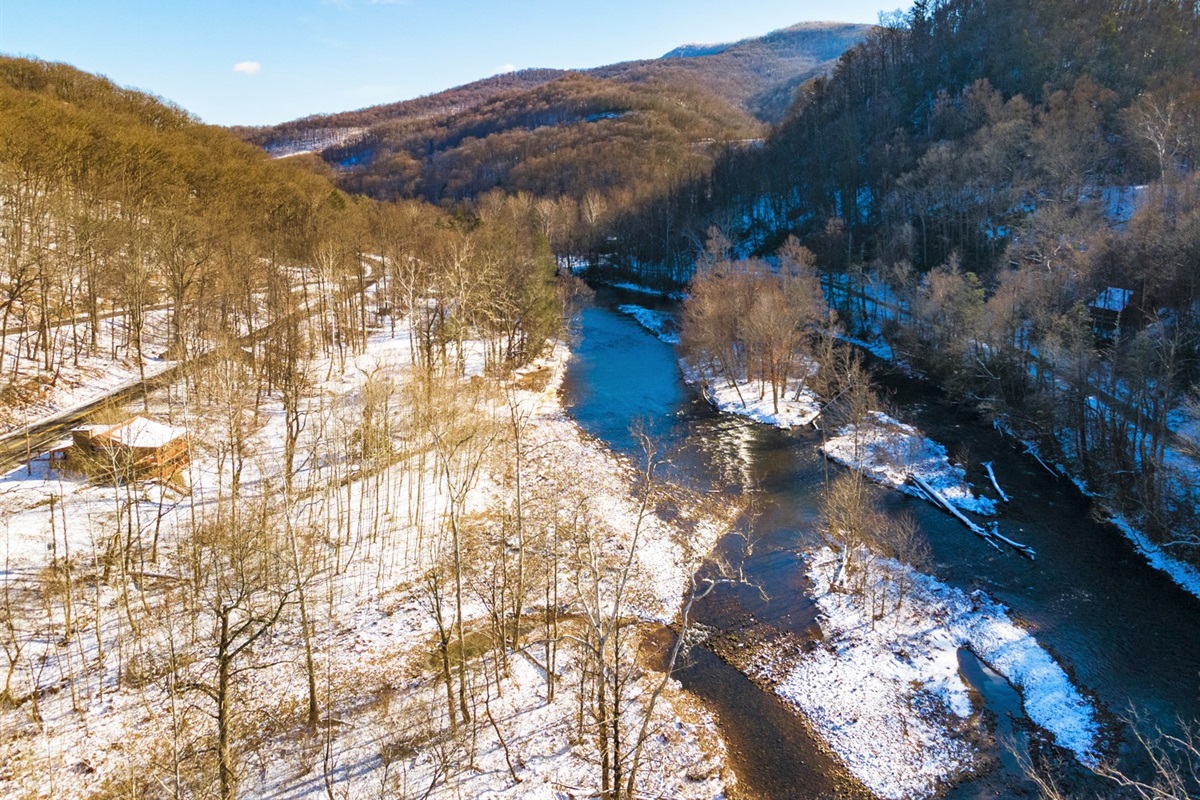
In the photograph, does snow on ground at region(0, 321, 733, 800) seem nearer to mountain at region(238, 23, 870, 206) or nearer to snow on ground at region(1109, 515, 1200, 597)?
snow on ground at region(1109, 515, 1200, 597)

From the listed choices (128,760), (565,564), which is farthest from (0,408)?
(565,564)

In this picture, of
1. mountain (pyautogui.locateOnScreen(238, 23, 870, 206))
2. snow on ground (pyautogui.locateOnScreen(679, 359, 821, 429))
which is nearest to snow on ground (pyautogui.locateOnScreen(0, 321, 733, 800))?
snow on ground (pyautogui.locateOnScreen(679, 359, 821, 429))

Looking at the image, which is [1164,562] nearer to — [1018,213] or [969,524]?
[969,524]

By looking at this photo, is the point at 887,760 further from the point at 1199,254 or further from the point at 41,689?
the point at 1199,254

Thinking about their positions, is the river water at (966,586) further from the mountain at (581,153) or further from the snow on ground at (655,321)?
the mountain at (581,153)

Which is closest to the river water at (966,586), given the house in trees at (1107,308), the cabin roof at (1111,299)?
the house in trees at (1107,308)

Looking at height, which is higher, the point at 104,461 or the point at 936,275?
the point at 936,275
